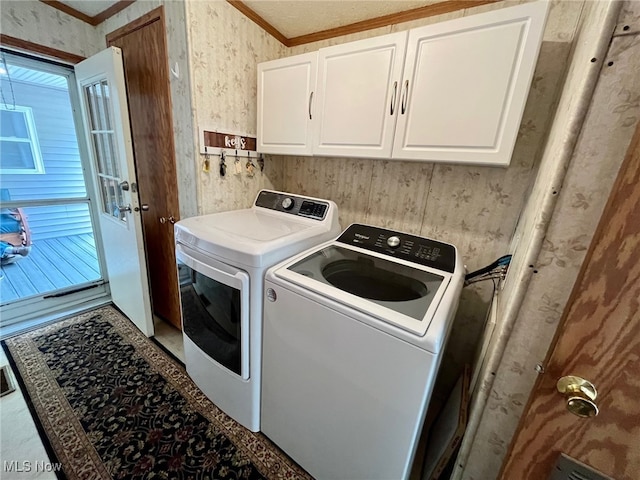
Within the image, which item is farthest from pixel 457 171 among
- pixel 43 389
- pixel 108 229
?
pixel 43 389

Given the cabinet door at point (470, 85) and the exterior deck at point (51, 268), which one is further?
the exterior deck at point (51, 268)

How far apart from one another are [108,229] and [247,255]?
1.76 meters

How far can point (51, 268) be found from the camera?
9.12 ft

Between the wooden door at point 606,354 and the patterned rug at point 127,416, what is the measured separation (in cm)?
114

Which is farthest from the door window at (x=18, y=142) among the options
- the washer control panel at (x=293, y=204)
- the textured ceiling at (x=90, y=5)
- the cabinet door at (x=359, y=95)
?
the cabinet door at (x=359, y=95)

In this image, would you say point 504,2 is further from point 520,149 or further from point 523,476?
point 523,476

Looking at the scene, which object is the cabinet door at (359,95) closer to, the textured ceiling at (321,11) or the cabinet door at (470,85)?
the cabinet door at (470,85)

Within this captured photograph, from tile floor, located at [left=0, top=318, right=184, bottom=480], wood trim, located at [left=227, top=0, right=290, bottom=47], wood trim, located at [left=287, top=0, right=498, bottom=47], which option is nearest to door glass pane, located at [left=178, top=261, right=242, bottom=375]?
tile floor, located at [left=0, top=318, right=184, bottom=480]

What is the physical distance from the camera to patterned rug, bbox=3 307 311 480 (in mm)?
1212

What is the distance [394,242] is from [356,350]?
69 centimetres

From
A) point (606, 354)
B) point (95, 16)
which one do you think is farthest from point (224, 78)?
point (606, 354)

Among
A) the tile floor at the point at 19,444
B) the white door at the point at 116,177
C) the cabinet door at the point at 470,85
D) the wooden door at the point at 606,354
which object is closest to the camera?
the wooden door at the point at 606,354

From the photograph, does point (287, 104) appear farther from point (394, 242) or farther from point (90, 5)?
point (90, 5)

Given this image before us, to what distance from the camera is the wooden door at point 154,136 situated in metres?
1.58
